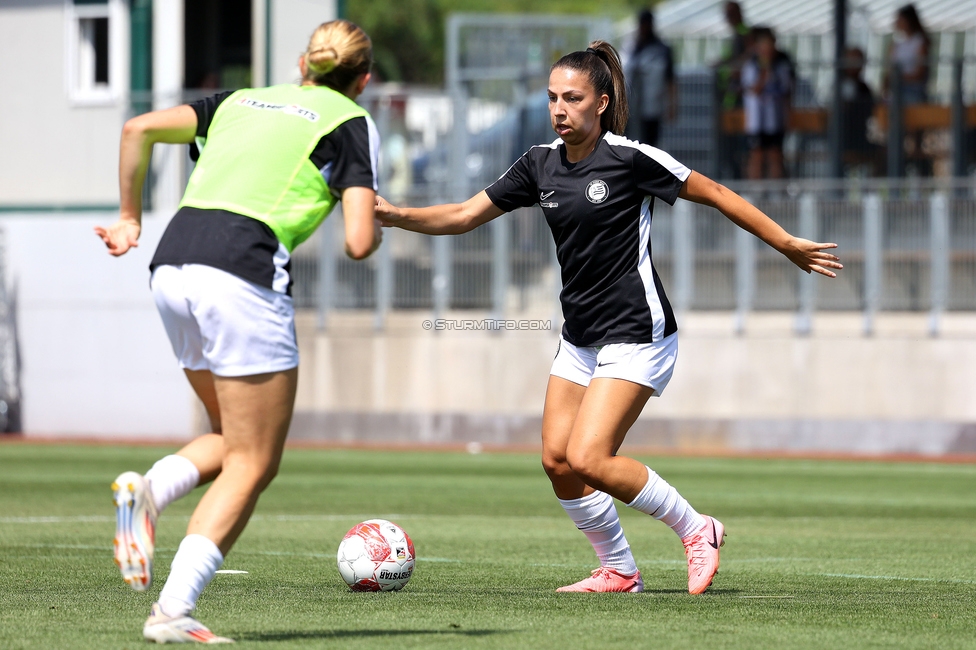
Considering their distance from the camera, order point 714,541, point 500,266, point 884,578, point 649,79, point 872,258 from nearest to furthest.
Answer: point 714,541 → point 884,578 → point 872,258 → point 649,79 → point 500,266

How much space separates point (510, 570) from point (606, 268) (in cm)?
197

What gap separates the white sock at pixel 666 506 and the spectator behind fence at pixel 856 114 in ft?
50.2

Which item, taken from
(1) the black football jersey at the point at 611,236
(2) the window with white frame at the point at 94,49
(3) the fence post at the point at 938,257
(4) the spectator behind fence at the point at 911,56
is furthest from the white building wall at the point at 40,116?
(1) the black football jersey at the point at 611,236

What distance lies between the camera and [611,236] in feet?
22.6

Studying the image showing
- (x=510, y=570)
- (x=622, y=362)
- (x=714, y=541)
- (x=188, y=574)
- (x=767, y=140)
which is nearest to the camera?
(x=188, y=574)

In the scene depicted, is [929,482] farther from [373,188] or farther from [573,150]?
[373,188]

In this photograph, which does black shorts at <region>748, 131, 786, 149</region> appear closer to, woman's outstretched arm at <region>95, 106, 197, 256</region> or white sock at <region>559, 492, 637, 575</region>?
white sock at <region>559, 492, 637, 575</region>

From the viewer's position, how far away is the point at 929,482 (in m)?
15.6

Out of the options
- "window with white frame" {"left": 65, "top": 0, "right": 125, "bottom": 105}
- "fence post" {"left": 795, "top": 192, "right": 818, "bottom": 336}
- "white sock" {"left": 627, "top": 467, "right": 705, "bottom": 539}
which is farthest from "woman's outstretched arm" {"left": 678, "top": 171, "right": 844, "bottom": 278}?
"window with white frame" {"left": 65, "top": 0, "right": 125, "bottom": 105}

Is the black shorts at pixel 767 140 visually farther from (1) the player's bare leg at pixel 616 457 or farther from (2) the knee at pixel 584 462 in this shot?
(2) the knee at pixel 584 462

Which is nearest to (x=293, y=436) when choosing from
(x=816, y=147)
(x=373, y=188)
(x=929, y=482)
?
(x=816, y=147)

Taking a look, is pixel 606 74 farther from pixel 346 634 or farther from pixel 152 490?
pixel 152 490

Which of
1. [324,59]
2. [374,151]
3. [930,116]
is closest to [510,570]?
[374,151]

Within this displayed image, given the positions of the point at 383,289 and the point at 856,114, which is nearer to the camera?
the point at 856,114
